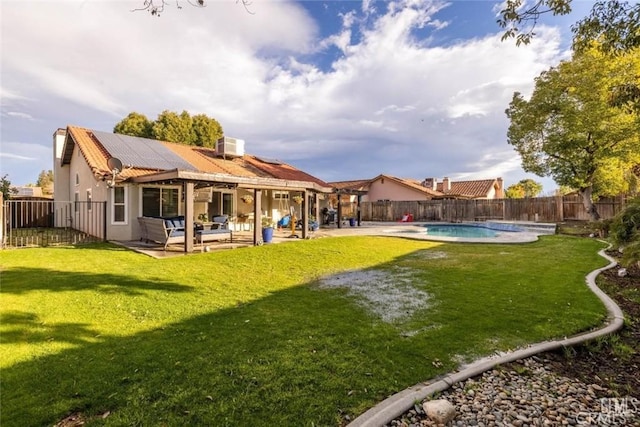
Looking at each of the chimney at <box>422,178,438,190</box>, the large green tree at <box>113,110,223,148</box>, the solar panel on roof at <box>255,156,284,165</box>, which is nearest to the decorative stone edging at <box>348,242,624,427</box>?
the solar panel on roof at <box>255,156,284,165</box>

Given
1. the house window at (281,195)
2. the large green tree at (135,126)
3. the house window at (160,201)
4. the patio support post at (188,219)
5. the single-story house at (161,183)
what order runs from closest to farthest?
the patio support post at (188,219), the single-story house at (161,183), the house window at (160,201), the house window at (281,195), the large green tree at (135,126)

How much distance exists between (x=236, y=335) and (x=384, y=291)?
10.4ft

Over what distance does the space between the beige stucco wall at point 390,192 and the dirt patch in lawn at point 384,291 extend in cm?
2627

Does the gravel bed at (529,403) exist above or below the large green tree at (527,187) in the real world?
below

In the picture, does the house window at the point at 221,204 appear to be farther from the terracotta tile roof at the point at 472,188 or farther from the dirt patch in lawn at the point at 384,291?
the terracotta tile roof at the point at 472,188

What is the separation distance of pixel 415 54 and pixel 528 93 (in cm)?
1249

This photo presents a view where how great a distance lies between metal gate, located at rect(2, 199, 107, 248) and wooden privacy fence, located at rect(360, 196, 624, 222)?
2325 cm

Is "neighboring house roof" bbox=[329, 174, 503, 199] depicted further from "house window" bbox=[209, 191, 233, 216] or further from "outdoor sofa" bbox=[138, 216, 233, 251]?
"outdoor sofa" bbox=[138, 216, 233, 251]

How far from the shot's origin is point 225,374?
306 centimetres

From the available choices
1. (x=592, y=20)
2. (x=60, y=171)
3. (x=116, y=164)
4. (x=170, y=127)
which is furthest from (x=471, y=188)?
(x=60, y=171)

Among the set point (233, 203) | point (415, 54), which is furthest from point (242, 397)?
point (233, 203)

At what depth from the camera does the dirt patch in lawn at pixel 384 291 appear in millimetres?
5000

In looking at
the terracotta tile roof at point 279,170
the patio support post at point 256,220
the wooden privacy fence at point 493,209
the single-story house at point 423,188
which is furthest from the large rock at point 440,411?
the single-story house at point 423,188

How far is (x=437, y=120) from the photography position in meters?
21.7
